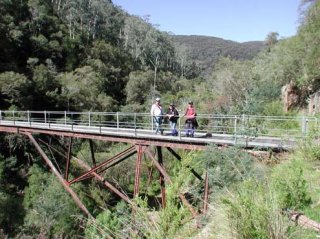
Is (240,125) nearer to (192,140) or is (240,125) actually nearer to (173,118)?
(173,118)

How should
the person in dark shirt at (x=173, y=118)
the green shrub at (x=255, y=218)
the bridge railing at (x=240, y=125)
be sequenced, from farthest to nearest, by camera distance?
the person in dark shirt at (x=173, y=118) → the bridge railing at (x=240, y=125) → the green shrub at (x=255, y=218)

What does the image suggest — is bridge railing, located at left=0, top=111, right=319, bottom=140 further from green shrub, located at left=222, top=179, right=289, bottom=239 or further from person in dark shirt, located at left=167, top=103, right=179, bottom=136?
green shrub, located at left=222, top=179, right=289, bottom=239

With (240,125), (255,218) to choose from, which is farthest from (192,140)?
(255,218)

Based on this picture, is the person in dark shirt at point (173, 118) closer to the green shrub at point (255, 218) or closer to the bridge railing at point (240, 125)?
the bridge railing at point (240, 125)

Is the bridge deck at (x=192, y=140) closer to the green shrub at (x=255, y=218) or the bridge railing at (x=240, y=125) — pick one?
the bridge railing at (x=240, y=125)

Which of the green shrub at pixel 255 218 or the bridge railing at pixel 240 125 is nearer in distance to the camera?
the green shrub at pixel 255 218

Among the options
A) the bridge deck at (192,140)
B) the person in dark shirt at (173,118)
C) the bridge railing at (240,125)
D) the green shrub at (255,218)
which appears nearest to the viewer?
the green shrub at (255,218)


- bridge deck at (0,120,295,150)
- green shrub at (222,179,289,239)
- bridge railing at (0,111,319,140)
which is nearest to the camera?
green shrub at (222,179,289,239)

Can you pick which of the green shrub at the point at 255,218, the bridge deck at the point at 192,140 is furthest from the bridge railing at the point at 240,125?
the green shrub at the point at 255,218

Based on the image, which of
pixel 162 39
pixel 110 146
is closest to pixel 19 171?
pixel 110 146

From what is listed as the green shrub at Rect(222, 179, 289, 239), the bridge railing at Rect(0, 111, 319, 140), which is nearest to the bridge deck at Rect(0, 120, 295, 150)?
the bridge railing at Rect(0, 111, 319, 140)

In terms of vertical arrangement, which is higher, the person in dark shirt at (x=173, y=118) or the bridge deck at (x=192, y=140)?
the person in dark shirt at (x=173, y=118)

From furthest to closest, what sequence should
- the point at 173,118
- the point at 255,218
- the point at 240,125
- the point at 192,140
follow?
the point at 240,125 → the point at 173,118 → the point at 192,140 → the point at 255,218

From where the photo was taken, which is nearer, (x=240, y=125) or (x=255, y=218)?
(x=255, y=218)
